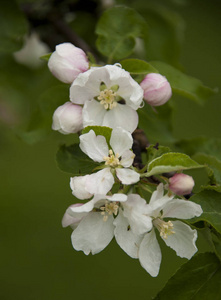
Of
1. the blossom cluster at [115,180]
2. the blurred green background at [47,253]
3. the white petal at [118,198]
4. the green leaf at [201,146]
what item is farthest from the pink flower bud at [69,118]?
the blurred green background at [47,253]

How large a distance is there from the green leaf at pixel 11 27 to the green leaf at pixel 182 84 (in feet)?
1.56

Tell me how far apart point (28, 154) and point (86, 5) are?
175cm

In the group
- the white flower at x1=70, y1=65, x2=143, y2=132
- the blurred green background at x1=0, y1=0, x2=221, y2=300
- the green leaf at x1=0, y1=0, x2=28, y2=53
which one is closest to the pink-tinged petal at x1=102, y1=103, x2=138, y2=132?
the white flower at x1=70, y1=65, x2=143, y2=132

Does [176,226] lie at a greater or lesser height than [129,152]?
Answer: lesser

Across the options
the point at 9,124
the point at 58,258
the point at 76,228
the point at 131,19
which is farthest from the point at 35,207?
the point at 76,228

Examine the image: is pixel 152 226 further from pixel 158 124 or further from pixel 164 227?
pixel 158 124

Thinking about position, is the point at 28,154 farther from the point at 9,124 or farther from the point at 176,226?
the point at 176,226

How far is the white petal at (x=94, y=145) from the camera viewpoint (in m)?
0.91

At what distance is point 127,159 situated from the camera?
925 millimetres

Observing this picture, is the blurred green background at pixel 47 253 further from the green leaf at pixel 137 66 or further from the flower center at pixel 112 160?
the flower center at pixel 112 160

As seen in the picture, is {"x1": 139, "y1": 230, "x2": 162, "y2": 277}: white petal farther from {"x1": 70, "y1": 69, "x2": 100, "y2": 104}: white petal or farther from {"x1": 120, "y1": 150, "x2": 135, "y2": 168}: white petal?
{"x1": 70, "y1": 69, "x2": 100, "y2": 104}: white petal

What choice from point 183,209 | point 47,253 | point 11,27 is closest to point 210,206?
point 183,209

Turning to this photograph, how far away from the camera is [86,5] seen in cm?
182

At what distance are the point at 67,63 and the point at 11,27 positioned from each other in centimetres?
54
